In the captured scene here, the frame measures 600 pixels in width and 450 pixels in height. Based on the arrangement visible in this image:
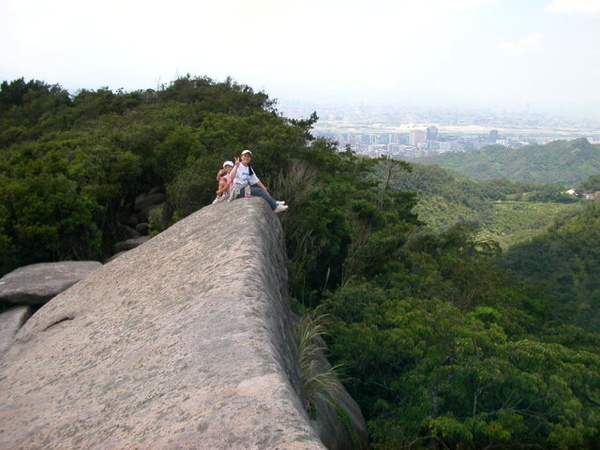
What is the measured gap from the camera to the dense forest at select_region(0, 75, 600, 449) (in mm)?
8234

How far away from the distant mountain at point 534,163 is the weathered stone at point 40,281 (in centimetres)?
11456

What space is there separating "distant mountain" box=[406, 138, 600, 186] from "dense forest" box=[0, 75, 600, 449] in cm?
10425

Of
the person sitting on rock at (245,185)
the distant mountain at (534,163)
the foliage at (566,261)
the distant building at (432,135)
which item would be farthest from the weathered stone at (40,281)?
the distant building at (432,135)

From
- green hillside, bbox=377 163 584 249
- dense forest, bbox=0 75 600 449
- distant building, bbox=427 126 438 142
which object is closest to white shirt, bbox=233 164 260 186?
dense forest, bbox=0 75 600 449

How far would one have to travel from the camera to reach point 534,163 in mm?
130500

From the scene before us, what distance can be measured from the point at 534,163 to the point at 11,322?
138304 millimetres

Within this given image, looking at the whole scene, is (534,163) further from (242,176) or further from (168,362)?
(168,362)

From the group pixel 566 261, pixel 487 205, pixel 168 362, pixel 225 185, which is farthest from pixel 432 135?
pixel 168 362

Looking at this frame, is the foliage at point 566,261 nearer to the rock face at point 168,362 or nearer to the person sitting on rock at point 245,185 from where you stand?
the person sitting on rock at point 245,185

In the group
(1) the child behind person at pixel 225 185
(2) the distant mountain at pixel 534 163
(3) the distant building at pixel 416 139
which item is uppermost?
(1) the child behind person at pixel 225 185

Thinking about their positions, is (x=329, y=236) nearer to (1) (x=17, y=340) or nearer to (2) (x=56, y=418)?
(1) (x=17, y=340)

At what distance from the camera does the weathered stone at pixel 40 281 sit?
305 inches

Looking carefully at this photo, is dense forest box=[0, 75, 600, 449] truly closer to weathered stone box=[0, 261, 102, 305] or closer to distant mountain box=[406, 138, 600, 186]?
weathered stone box=[0, 261, 102, 305]

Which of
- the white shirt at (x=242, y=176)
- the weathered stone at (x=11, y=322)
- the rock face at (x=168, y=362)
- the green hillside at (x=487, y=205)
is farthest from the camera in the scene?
the green hillside at (x=487, y=205)
